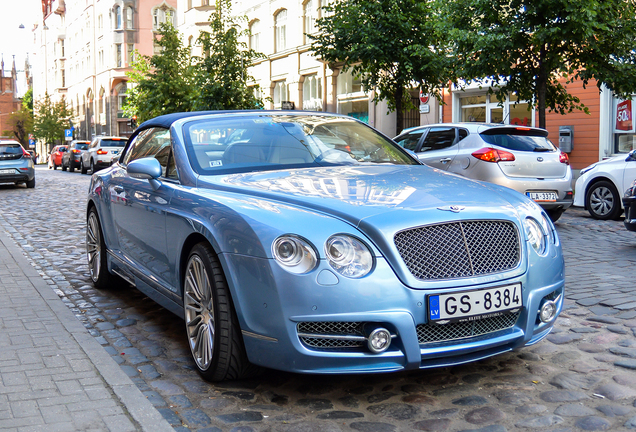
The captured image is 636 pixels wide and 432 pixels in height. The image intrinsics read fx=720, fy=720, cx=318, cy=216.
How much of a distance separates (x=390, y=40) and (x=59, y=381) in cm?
1589

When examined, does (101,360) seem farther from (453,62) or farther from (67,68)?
(67,68)

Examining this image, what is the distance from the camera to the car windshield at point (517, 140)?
1095 cm

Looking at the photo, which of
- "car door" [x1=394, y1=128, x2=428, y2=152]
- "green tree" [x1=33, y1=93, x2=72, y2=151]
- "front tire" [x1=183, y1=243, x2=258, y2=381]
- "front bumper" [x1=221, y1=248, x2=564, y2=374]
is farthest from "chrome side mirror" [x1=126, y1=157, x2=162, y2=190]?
"green tree" [x1=33, y1=93, x2=72, y2=151]

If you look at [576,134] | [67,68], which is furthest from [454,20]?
[67,68]

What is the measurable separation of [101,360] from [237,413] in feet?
3.80

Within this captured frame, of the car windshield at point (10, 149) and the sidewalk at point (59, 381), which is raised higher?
the car windshield at point (10, 149)

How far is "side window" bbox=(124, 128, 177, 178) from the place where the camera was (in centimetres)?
487

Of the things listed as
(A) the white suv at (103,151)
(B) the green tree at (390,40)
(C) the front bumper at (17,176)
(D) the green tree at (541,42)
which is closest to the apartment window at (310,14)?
(A) the white suv at (103,151)

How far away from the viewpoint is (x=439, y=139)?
39.3 ft

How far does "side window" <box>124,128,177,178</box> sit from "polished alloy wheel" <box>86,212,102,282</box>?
781 mm

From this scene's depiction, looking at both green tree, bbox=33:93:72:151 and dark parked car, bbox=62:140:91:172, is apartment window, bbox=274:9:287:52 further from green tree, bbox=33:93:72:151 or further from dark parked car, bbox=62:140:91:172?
green tree, bbox=33:93:72:151

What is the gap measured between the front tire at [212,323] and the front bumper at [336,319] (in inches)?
4.9

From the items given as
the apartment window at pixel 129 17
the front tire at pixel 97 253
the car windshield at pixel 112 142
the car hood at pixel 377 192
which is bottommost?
the front tire at pixel 97 253

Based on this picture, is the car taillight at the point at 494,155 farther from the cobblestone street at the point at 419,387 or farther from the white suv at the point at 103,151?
the white suv at the point at 103,151
